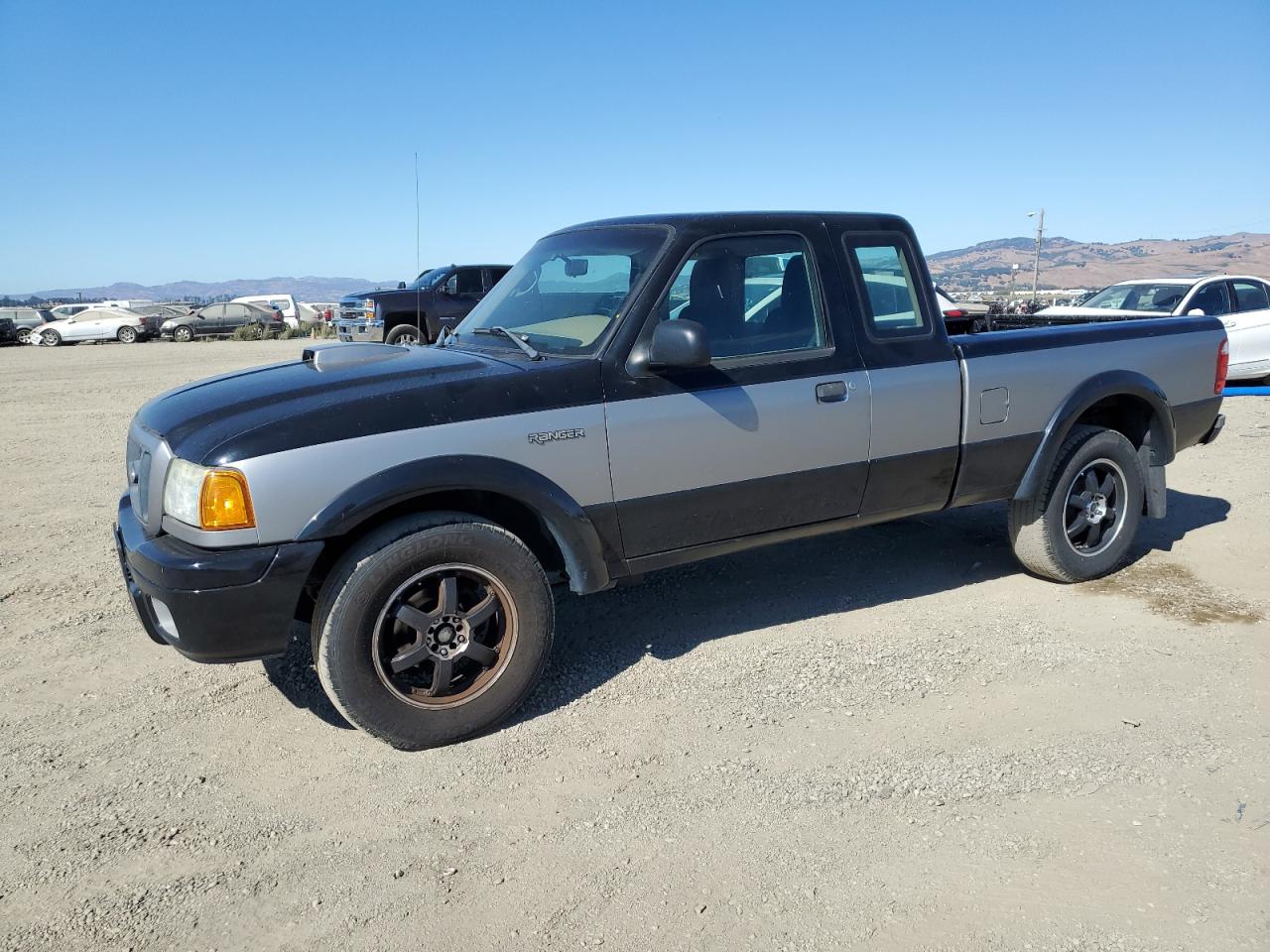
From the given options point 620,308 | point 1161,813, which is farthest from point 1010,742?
point 620,308

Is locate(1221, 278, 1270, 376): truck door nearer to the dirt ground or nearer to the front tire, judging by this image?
the dirt ground

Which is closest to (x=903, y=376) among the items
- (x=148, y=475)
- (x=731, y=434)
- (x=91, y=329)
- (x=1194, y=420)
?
(x=731, y=434)

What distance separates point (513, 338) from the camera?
4.17m

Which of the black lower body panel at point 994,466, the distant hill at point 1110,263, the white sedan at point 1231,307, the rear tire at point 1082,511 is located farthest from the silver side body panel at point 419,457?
the distant hill at point 1110,263

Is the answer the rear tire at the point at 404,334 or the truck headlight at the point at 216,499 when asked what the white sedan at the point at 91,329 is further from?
the truck headlight at the point at 216,499

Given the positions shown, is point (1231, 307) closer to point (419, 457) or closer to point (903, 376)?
point (903, 376)

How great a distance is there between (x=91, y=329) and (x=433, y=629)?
3540 cm

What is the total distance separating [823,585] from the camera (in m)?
5.37

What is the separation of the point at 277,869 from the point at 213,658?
83 centimetres

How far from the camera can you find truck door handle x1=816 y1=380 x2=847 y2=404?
430cm

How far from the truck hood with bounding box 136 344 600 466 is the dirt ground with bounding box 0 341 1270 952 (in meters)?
1.21

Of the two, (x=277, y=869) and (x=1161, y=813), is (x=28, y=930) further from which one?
(x=1161, y=813)

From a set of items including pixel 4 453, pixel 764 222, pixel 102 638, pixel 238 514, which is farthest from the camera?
pixel 4 453

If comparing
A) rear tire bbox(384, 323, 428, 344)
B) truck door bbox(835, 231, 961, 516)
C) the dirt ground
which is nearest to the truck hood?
the dirt ground
